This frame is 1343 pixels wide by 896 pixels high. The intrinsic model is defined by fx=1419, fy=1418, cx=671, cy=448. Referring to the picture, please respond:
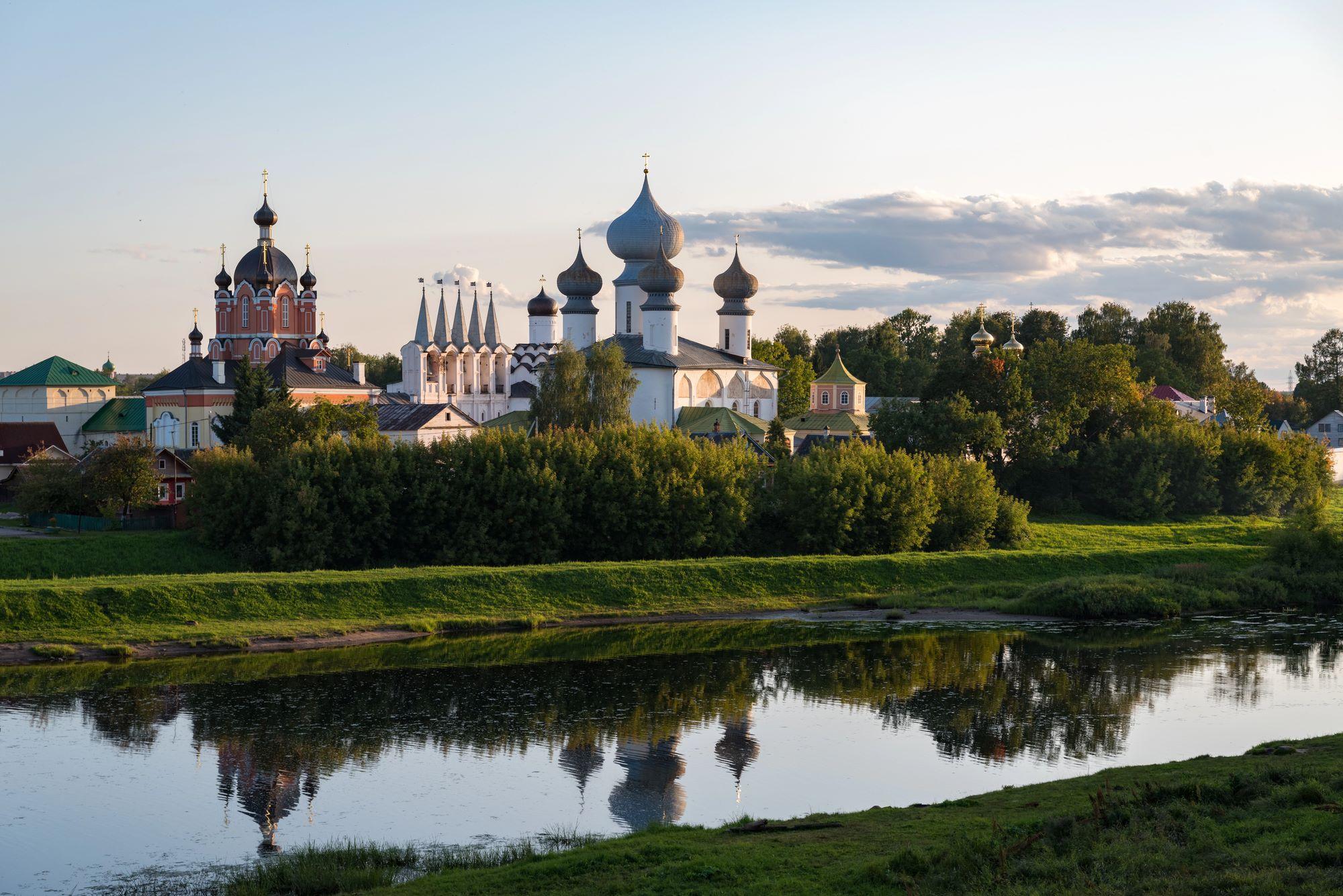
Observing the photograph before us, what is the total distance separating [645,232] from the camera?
5672 centimetres

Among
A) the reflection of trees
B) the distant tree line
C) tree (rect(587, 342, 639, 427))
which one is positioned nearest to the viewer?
the reflection of trees

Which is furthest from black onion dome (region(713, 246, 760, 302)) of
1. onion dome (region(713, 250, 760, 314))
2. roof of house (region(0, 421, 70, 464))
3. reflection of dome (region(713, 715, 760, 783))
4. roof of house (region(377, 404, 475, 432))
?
reflection of dome (region(713, 715, 760, 783))

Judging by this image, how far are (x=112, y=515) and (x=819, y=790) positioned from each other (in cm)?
2483

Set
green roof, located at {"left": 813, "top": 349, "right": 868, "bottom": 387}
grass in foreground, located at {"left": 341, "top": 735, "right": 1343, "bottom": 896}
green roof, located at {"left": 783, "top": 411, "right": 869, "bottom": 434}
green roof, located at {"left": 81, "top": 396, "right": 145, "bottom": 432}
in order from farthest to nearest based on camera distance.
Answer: green roof, located at {"left": 813, "top": 349, "right": 868, "bottom": 387}, green roof, located at {"left": 783, "top": 411, "right": 869, "bottom": 434}, green roof, located at {"left": 81, "top": 396, "right": 145, "bottom": 432}, grass in foreground, located at {"left": 341, "top": 735, "right": 1343, "bottom": 896}

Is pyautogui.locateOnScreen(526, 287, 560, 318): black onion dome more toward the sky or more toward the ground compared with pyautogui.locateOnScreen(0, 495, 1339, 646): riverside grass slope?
more toward the sky

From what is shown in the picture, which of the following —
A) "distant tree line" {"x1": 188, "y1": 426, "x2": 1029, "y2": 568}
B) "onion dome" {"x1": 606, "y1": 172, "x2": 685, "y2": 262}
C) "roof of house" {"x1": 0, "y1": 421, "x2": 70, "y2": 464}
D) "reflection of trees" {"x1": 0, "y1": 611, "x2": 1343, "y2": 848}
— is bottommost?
"reflection of trees" {"x1": 0, "y1": 611, "x2": 1343, "y2": 848}

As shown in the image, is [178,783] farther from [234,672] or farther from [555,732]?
[234,672]

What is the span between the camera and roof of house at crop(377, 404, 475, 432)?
50.7 meters

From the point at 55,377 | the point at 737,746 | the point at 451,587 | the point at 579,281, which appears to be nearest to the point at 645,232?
the point at 579,281

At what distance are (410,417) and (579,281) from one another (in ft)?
35.5

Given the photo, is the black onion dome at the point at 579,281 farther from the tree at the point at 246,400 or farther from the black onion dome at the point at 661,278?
the tree at the point at 246,400

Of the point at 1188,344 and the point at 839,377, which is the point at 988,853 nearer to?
the point at 839,377

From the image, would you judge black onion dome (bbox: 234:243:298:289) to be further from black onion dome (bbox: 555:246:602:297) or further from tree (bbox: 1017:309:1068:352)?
tree (bbox: 1017:309:1068:352)

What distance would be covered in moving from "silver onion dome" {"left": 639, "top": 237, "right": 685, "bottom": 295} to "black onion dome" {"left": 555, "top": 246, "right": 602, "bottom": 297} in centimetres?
577
